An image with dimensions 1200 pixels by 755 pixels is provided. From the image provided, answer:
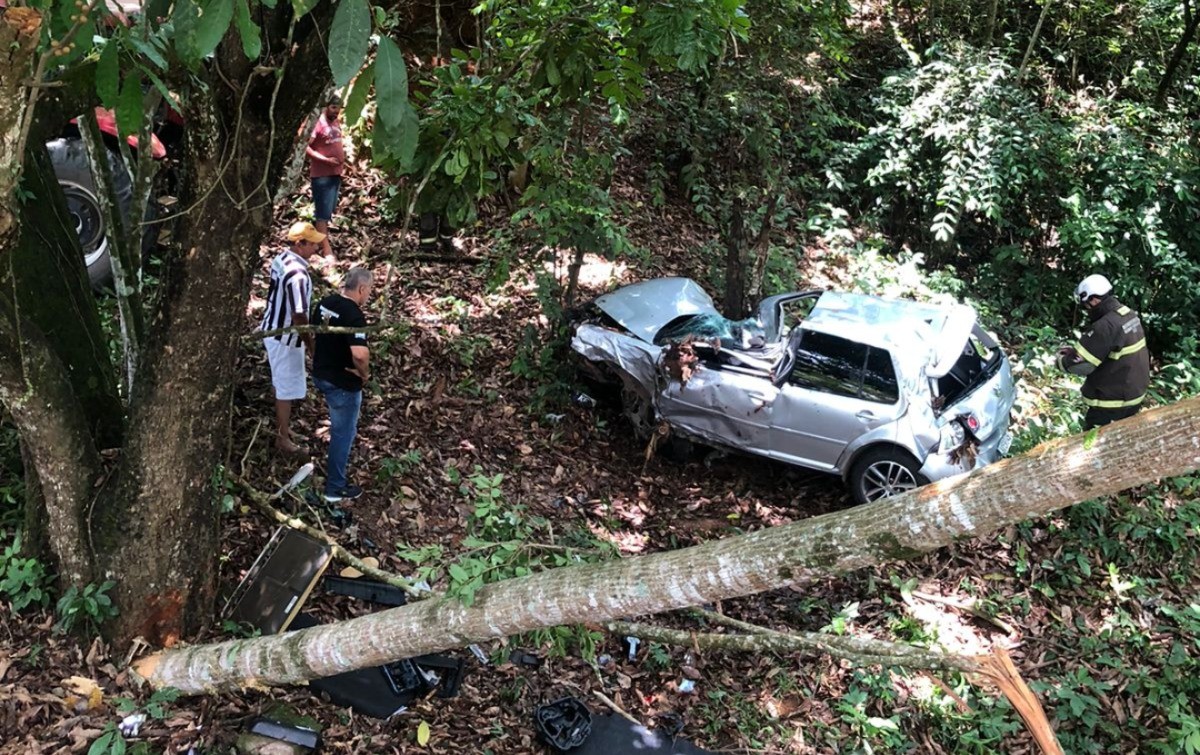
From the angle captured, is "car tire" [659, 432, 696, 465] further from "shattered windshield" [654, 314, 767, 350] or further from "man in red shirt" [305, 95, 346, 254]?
"man in red shirt" [305, 95, 346, 254]

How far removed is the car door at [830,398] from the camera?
664 cm

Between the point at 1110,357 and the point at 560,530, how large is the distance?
14.4 feet

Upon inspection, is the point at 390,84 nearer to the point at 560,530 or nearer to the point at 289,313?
the point at 289,313

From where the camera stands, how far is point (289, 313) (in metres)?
5.55

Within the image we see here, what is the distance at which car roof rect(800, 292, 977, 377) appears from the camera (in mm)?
6684

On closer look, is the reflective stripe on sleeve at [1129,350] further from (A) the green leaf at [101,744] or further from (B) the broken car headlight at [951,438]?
(A) the green leaf at [101,744]

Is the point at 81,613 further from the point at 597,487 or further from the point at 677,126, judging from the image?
the point at 677,126

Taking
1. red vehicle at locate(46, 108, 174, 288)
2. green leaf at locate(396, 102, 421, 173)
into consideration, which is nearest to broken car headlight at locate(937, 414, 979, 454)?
green leaf at locate(396, 102, 421, 173)

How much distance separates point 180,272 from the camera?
3.71 meters

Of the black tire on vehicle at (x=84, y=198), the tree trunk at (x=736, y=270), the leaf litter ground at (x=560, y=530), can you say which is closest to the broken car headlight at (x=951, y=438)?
the leaf litter ground at (x=560, y=530)

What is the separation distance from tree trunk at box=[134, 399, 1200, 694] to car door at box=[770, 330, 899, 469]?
13.5ft

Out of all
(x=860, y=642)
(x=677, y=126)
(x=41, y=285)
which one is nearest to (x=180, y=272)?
(x=41, y=285)

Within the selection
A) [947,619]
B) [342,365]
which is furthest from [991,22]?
[342,365]

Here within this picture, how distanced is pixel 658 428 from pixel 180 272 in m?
4.22
